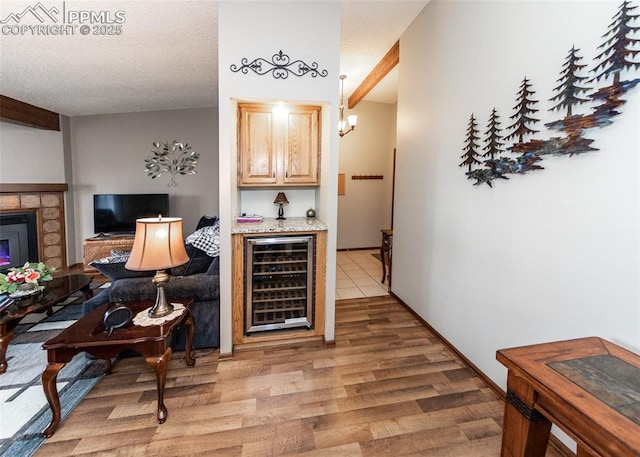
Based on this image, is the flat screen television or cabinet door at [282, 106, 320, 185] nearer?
cabinet door at [282, 106, 320, 185]

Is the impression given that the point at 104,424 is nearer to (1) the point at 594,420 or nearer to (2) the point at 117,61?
(1) the point at 594,420

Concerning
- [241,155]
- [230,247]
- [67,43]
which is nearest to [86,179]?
[67,43]

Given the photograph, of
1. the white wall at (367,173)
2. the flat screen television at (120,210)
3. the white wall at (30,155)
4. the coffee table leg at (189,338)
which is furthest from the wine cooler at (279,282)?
the white wall at (30,155)

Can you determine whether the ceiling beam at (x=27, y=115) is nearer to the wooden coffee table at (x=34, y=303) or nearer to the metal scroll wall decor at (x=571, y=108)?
the wooden coffee table at (x=34, y=303)

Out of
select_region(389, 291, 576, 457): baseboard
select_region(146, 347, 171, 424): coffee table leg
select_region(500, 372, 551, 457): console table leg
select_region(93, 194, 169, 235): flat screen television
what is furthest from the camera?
select_region(93, 194, 169, 235): flat screen television

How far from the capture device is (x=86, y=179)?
17.2ft

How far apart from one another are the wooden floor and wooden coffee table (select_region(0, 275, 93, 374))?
0.82m

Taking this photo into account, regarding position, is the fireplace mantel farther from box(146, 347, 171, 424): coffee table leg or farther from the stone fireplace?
box(146, 347, 171, 424): coffee table leg

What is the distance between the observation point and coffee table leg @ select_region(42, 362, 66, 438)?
167 cm

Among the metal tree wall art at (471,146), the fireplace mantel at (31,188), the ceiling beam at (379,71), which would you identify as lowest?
the fireplace mantel at (31,188)

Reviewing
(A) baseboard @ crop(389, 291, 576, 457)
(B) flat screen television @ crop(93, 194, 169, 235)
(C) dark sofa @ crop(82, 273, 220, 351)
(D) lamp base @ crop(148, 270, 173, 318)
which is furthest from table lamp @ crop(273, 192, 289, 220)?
(B) flat screen television @ crop(93, 194, 169, 235)

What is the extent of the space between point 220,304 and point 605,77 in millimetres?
2757

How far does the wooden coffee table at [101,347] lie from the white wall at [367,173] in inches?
201

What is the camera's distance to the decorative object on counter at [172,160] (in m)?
5.34
